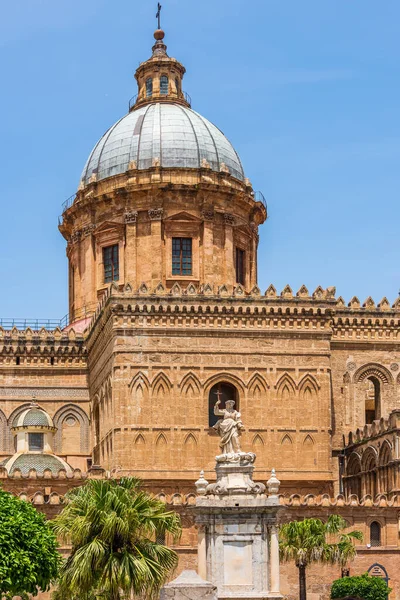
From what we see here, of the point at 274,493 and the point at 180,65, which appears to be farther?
the point at 180,65

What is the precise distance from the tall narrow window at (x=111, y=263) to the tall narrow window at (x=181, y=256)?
269cm

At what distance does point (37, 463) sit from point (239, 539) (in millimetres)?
23179

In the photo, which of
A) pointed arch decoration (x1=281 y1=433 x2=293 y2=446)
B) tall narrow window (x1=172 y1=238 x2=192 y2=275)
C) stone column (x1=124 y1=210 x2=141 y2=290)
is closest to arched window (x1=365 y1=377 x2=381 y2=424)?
pointed arch decoration (x1=281 y1=433 x2=293 y2=446)

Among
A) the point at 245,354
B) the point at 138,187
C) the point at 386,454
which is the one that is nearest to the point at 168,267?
the point at 138,187

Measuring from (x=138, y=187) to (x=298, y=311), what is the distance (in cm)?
1087

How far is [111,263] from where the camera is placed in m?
58.9

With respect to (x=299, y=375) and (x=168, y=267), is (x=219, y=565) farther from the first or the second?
(x=168, y=267)

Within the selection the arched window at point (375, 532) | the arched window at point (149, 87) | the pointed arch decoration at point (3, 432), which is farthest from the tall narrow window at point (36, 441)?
the arched window at point (149, 87)

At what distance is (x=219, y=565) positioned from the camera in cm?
2848

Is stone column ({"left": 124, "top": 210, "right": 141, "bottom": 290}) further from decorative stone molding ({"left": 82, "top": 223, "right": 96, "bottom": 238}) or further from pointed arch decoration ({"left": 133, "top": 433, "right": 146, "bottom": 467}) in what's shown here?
pointed arch decoration ({"left": 133, "top": 433, "right": 146, "bottom": 467})

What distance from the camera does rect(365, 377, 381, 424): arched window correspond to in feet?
181

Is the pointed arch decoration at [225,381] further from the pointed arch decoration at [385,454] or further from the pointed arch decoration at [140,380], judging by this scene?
the pointed arch decoration at [385,454]

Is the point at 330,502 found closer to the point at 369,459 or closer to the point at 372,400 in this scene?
the point at 369,459

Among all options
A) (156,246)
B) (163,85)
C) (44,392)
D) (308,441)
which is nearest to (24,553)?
(308,441)
